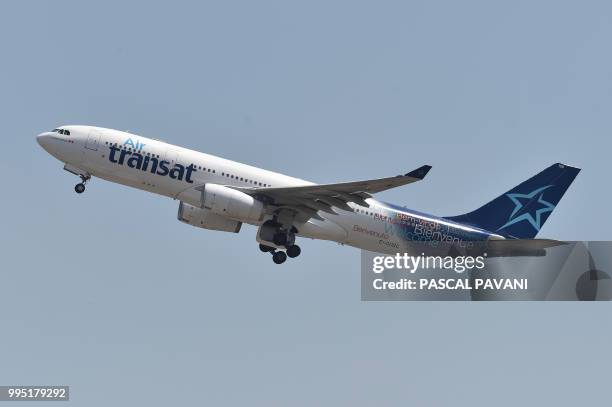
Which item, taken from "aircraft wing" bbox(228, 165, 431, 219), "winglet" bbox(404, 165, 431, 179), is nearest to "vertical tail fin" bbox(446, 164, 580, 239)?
"aircraft wing" bbox(228, 165, 431, 219)

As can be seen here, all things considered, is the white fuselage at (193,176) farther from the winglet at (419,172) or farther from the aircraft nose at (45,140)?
the winglet at (419,172)

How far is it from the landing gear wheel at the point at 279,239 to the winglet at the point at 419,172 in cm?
814

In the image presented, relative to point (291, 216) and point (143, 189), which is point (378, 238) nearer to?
→ point (291, 216)

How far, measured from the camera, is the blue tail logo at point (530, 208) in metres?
49.3

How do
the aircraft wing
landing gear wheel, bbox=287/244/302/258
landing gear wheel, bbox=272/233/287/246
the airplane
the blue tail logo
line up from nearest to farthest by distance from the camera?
1. the aircraft wing
2. the airplane
3. landing gear wheel, bbox=272/233/287/246
4. landing gear wheel, bbox=287/244/302/258
5. the blue tail logo

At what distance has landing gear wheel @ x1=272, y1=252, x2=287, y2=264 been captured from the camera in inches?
1841

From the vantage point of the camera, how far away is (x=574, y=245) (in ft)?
154

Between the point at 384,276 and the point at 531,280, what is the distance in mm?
6730

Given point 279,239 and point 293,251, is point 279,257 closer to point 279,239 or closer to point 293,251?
point 293,251

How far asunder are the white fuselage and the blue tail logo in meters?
3.85

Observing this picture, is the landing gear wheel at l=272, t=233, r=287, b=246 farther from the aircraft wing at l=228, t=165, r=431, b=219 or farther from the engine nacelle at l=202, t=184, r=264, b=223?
the engine nacelle at l=202, t=184, r=264, b=223

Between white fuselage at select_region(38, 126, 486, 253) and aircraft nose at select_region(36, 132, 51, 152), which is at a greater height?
aircraft nose at select_region(36, 132, 51, 152)

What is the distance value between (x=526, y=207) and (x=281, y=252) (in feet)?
41.0

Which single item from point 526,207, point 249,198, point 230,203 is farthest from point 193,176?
point 526,207
